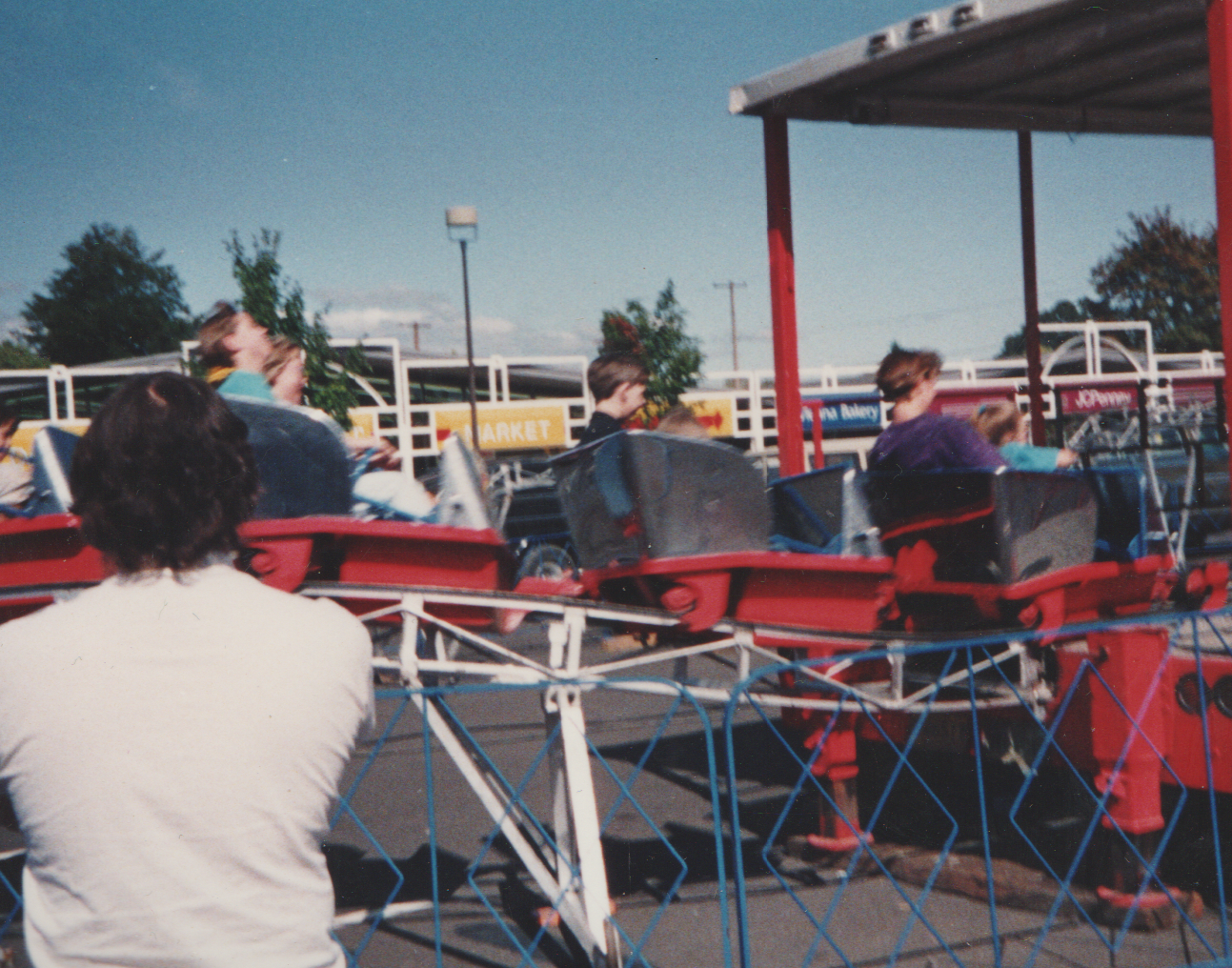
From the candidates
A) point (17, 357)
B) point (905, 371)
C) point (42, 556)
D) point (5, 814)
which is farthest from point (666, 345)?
point (17, 357)

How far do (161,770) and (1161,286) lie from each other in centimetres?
3426

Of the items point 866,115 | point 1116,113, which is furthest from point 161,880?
point 1116,113

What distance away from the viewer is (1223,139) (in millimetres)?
3203

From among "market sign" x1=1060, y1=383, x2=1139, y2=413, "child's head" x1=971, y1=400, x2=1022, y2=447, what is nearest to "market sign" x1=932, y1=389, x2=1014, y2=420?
"market sign" x1=1060, y1=383, x2=1139, y2=413

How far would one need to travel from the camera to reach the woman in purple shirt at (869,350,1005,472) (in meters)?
4.00

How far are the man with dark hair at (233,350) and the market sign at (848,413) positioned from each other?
13.5 m

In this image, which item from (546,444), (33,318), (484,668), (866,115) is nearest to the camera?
(484,668)

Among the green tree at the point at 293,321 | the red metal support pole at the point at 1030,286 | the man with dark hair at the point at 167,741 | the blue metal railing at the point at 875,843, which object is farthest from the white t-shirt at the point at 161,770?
the green tree at the point at 293,321

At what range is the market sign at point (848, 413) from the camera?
16688 mm

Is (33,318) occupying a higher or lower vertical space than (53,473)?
higher

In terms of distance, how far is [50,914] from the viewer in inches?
55.5

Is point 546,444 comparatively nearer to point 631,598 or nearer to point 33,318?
point 631,598

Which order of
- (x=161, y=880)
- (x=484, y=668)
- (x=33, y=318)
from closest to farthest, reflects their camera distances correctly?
(x=161, y=880) → (x=484, y=668) → (x=33, y=318)

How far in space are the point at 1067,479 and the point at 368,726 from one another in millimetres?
3068
